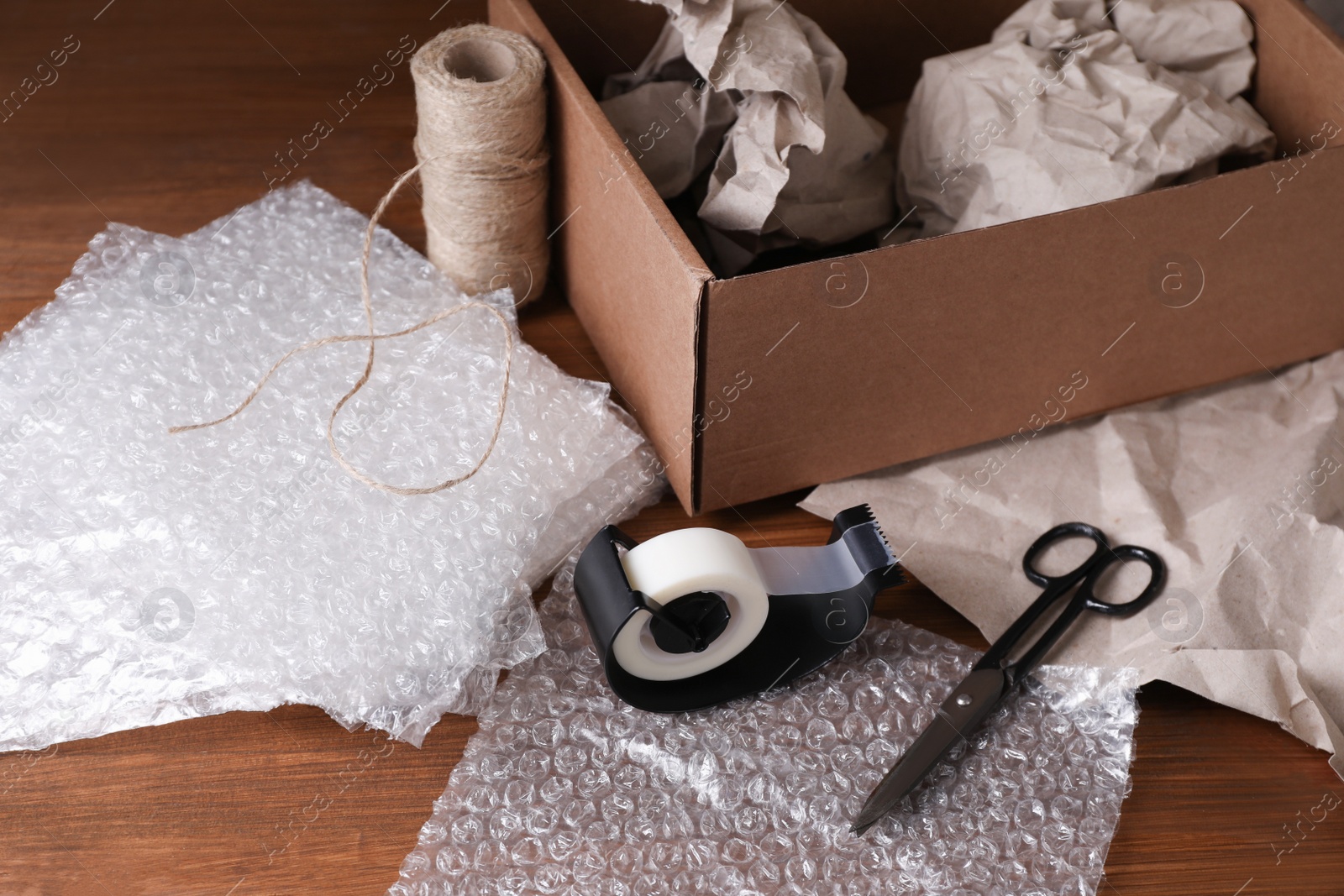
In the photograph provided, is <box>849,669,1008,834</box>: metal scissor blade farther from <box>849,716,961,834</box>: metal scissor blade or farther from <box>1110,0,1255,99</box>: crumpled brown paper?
<box>1110,0,1255,99</box>: crumpled brown paper

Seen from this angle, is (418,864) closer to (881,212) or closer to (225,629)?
(225,629)

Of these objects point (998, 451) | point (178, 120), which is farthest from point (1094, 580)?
point (178, 120)

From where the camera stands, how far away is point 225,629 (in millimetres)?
634

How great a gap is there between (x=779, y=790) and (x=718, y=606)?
0.34 ft

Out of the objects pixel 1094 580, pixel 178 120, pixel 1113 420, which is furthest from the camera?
pixel 178 120

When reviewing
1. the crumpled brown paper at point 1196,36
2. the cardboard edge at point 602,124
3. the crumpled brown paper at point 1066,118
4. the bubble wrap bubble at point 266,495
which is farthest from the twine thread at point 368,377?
the crumpled brown paper at point 1196,36

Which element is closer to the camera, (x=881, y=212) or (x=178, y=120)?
(x=881, y=212)

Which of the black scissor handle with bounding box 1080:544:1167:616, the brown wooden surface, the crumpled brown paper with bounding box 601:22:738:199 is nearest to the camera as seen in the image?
the brown wooden surface

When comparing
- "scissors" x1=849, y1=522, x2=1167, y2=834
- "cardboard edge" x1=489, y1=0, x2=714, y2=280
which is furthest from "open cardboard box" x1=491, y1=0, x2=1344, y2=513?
"scissors" x1=849, y1=522, x2=1167, y2=834

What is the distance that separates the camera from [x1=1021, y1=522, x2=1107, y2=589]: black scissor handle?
686 millimetres

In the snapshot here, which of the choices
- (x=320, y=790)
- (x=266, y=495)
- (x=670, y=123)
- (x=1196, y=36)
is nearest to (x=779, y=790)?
(x=320, y=790)

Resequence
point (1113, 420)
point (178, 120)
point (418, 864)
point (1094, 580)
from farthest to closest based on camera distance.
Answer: point (178, 120), point (1113, 420), point (1094, 580), point (418, 864)

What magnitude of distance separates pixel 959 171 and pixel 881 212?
7cm

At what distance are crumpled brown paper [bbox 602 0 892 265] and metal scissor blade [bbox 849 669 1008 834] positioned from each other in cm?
32
